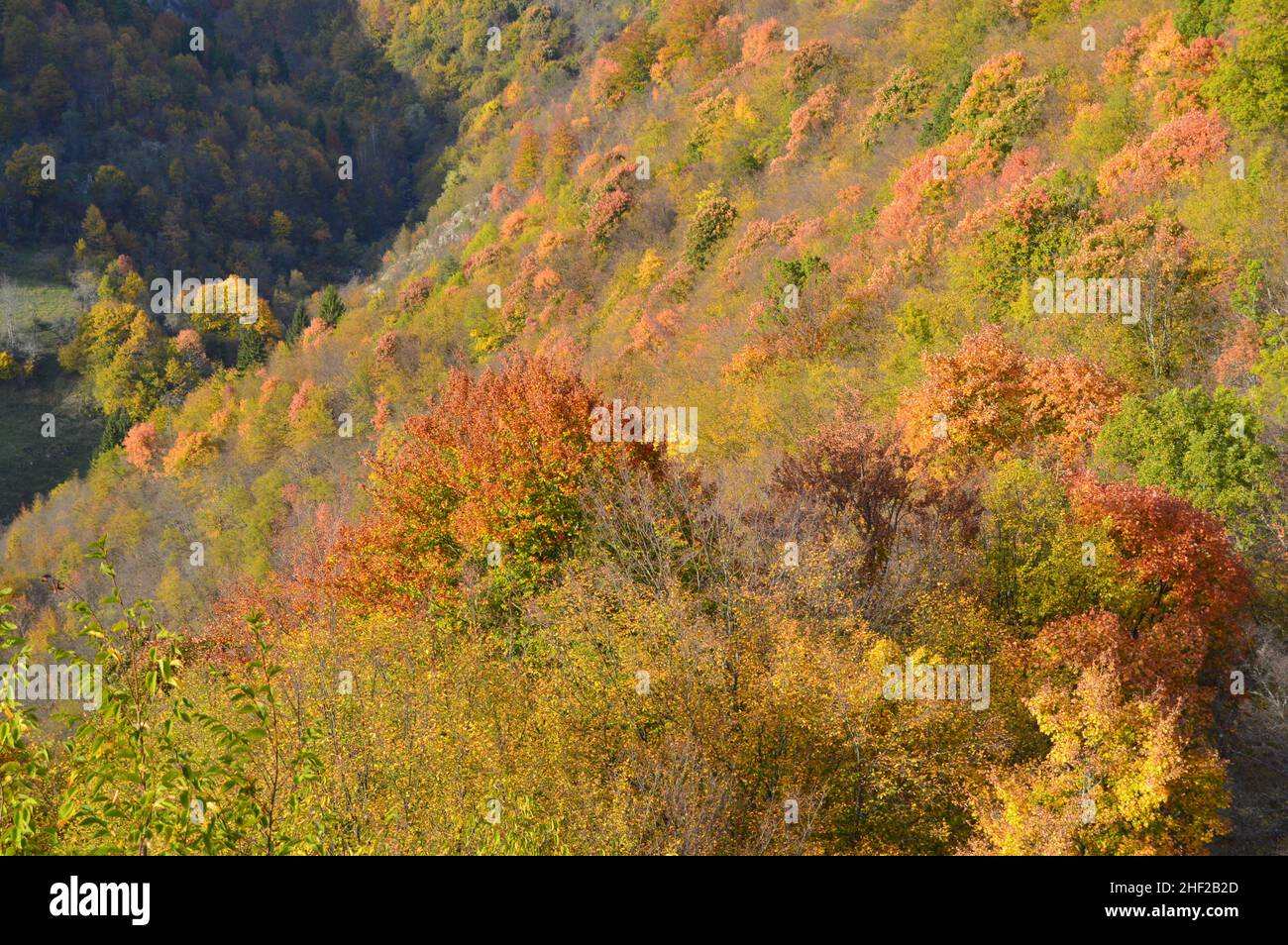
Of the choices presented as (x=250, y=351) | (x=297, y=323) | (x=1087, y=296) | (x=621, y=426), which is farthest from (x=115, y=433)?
(x=1087, y=296)

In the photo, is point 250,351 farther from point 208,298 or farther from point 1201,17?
point 1201,17

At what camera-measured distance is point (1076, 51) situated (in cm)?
5078

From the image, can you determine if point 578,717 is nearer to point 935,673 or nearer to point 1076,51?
point 935,673

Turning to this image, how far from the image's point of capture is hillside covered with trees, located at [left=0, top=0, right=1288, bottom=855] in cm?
1530

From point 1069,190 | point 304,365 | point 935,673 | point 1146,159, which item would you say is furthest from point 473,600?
point 304,365

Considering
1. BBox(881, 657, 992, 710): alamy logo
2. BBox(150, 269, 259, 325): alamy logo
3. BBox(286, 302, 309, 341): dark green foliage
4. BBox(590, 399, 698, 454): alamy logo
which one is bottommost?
BBox(881, 657, 992, 710): alamy logo

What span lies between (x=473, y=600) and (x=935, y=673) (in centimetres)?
1145

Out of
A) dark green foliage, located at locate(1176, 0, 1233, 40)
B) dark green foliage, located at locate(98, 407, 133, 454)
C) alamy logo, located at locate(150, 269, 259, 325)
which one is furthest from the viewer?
alamy logo, located at locate(150, 269, 259, 325)

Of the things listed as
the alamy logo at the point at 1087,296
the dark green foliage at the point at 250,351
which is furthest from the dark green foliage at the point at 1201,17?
the dark green foliage at the point at 250,351
